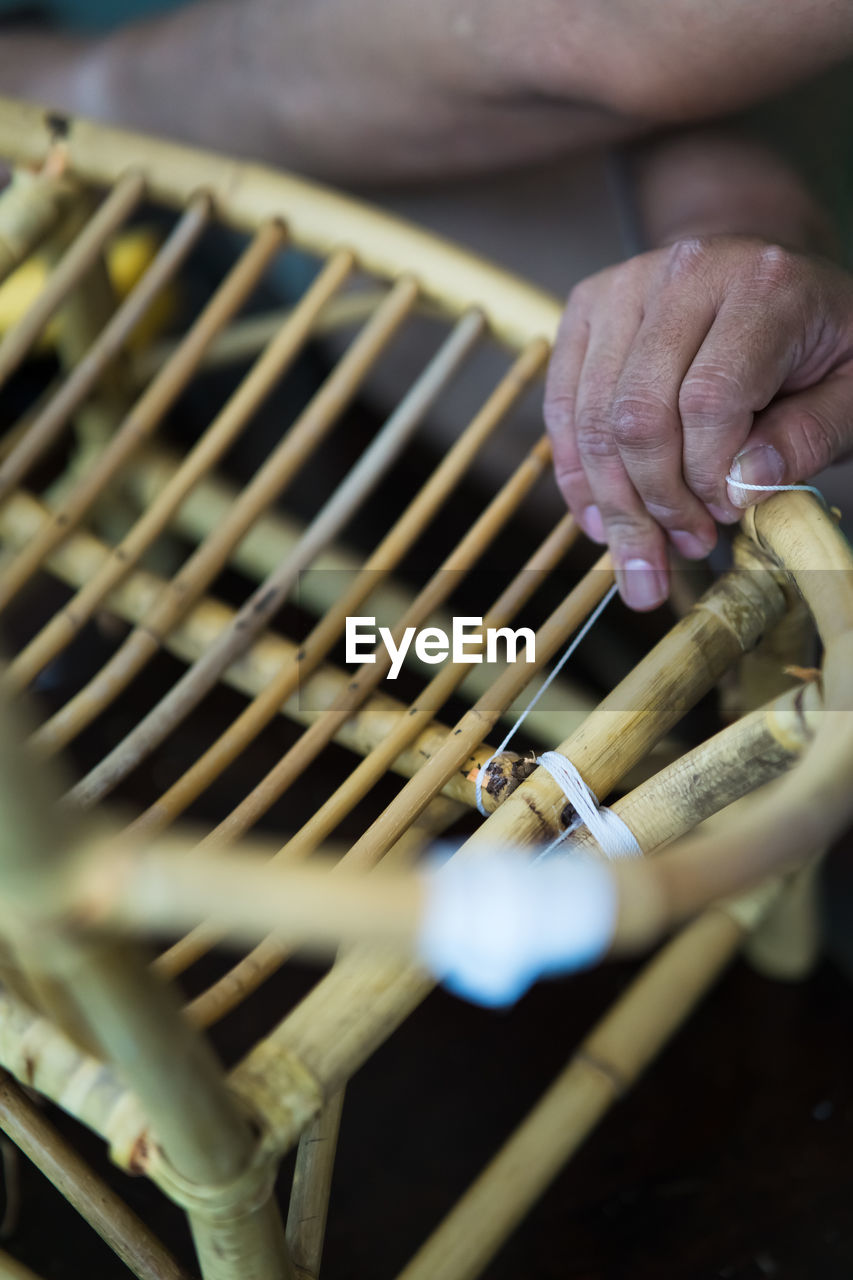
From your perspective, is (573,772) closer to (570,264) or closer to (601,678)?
(601,678)

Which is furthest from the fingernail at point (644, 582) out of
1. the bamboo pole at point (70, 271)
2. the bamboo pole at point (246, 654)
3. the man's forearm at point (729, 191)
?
the bamboo pole at point (70, 271)

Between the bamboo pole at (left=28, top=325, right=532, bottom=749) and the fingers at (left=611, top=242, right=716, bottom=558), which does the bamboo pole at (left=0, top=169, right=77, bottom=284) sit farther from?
the fingers at (left=611, top=242, right=716, bottom=558)

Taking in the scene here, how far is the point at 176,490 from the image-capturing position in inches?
22.0

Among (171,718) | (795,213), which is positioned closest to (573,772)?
(171,718)

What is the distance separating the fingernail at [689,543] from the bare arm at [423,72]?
9.9 inches

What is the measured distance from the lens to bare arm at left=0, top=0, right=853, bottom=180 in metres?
0.52

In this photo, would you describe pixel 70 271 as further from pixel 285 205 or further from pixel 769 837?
pixel 769 837

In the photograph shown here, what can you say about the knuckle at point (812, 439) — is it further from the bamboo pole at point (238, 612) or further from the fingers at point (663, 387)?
the bamboo pole at point (238, 612)

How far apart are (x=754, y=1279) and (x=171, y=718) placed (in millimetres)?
444

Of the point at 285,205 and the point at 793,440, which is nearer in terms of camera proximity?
the point at 793,440

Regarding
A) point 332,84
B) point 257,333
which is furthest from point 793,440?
point 257,333

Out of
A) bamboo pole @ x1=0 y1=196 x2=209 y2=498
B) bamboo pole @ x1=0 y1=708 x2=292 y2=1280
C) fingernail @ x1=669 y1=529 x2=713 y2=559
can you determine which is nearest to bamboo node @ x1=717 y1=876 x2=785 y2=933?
fingernail @ x1=669 y1=529 x2=713 y2=559

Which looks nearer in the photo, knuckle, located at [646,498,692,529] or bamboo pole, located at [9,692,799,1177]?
bamboo pole, located at [9,692,799,1177]

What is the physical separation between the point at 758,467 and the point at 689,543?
2.2 inches
